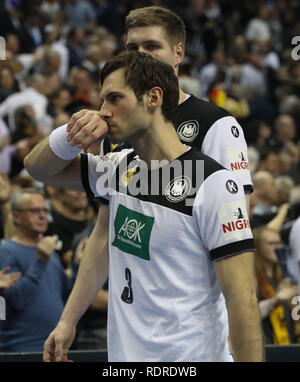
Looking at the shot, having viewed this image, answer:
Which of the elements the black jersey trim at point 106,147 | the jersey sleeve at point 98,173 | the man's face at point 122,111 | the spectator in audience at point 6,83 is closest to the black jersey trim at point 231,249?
the man's face at point 122,111

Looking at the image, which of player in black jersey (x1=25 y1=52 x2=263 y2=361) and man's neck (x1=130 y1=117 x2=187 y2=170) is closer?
player in black jersey (x1=25 y1=52 x2=263 y2=361)

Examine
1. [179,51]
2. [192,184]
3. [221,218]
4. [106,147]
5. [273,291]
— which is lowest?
[221,218]

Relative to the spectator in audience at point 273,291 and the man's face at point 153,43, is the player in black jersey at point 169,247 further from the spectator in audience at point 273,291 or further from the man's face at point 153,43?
the spectator in audience at point 273,291

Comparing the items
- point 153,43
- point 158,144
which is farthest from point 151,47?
point 158,144

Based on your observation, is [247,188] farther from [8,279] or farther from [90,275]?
[8,279]

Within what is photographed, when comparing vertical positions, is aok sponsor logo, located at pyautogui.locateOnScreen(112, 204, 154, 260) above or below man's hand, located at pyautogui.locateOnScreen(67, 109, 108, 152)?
below

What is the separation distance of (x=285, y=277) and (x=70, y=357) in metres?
2.16

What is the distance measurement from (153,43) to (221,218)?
4.45 ft

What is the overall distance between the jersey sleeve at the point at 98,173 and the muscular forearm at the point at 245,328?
0.88m

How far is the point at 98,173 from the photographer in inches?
147

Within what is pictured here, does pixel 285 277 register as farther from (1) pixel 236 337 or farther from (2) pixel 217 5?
(2) pixel 217 5

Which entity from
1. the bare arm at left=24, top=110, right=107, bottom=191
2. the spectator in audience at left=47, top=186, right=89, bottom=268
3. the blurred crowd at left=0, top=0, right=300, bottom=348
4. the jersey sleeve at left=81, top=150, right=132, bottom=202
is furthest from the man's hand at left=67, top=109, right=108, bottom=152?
the spectator in audience at left=47, top=186, right=89, bottom=268

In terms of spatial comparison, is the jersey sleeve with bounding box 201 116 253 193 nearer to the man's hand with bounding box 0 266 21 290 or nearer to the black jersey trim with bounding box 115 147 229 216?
the black jersey trim with bounding box 115 147 229 216

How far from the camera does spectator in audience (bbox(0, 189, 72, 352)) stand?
5840 mm
